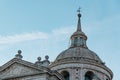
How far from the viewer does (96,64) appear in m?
50.8

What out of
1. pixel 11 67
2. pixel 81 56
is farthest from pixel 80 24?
pixel 11 67

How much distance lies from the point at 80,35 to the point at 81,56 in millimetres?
5977

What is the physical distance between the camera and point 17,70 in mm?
42062

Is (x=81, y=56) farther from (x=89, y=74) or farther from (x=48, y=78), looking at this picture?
(x=48, y=78)

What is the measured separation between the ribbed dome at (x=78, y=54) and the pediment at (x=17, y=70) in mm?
10836

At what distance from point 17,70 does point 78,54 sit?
11.7 meters

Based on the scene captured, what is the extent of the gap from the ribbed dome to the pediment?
10836 mm

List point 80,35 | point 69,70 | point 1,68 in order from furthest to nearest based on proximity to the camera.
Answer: point 80,35
point 69,70
point 1,68

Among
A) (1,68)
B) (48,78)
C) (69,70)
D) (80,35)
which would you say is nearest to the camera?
(48,78)

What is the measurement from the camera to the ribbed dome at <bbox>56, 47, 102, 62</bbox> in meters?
51.4

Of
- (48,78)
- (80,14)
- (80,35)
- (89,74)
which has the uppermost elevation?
(80,14)

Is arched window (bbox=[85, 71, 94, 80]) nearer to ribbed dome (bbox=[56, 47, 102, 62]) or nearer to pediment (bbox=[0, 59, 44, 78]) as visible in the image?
ribbed dome (bbox=[56, 47, 102, 62])

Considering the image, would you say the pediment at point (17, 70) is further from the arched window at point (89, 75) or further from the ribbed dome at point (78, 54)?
the arched window at point (89, 75)

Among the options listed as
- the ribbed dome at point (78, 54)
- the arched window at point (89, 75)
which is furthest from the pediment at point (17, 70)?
the arched window at point (89, 75)
